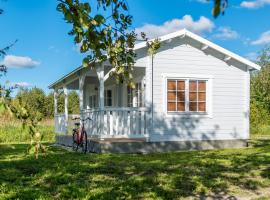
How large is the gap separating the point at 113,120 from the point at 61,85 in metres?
8.03

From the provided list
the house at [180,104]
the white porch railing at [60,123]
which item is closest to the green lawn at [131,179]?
the house at [180,104]

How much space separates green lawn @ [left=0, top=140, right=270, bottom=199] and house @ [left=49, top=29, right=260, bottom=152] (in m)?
3.44

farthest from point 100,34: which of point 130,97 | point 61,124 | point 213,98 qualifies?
point 61,124

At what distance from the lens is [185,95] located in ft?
55.2

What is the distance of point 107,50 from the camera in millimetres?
3232

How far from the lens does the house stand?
15883 millimetres

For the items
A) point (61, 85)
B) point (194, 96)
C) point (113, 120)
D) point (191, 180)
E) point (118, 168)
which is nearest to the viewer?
point (191, 180)

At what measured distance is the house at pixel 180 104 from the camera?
15.9 meters

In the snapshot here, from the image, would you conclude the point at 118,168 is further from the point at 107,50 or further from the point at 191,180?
the point at 107,50

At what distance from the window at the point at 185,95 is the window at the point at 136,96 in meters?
1.53

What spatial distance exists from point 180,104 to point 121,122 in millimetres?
2503

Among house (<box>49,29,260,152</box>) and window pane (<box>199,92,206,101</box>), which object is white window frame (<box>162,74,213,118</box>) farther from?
window pane (<box>199,92,206,101</box>)

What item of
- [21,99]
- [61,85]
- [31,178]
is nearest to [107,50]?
[21,99]

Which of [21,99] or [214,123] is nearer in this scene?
[21,99]
